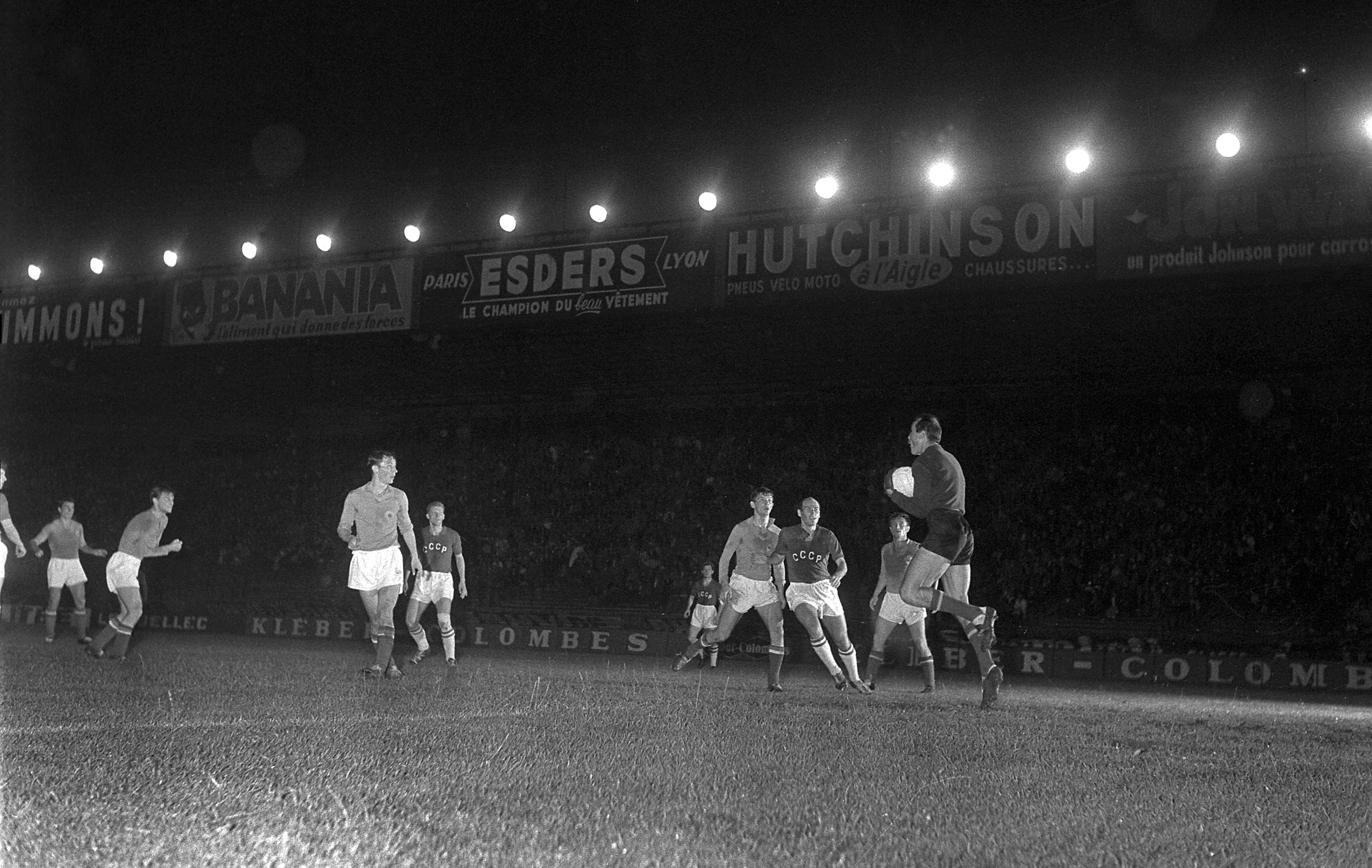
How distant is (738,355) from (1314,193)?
9.86 meters

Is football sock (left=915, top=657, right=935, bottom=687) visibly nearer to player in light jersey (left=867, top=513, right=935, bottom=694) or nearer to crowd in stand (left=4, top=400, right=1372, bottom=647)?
player in light jersey (left=867, top=513, right=935, bottom=694)

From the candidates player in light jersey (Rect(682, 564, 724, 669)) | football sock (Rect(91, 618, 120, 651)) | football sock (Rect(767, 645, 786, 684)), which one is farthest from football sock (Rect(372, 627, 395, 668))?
player in light jersey (Rect(682, 564, 724, 669))

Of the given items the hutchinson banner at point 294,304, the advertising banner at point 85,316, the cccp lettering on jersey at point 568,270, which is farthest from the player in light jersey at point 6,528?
the advertising banner at point 85,316

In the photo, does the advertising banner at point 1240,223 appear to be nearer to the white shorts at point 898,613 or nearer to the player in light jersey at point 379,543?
the white shorts at point 898,613

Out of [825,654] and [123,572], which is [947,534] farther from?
[123,572]

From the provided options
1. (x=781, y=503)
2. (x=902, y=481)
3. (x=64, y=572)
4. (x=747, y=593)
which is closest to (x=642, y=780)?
(x=902, y=481)

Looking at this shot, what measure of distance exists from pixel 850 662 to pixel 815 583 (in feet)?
2.86

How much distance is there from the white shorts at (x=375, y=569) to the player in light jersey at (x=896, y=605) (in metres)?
4.96

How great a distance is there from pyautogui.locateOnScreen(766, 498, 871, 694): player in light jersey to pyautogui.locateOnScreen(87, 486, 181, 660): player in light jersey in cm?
665

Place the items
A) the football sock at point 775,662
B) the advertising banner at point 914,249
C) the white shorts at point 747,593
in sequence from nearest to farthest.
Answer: the football sock at point 775,662, the white shorts at point 747,593, the advertising banner at point 914,249

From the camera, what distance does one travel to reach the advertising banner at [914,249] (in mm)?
16469

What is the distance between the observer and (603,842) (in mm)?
4531

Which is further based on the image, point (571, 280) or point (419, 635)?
point (571, 280)

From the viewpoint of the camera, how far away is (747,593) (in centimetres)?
1281
